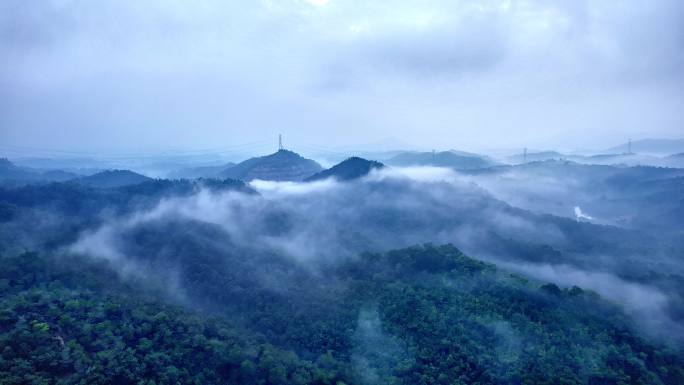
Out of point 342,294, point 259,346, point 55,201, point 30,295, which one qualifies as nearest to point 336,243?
point 342,294

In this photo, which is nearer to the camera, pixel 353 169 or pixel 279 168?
pixel 353 169

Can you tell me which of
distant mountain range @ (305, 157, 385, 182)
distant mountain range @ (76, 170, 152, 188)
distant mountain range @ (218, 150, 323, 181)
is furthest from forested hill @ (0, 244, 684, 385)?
distant mountain range @ (218, 150, 323, 181)

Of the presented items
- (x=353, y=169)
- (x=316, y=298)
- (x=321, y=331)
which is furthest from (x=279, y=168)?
(x=321, y=331)

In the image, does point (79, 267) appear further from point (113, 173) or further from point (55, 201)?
point (113, 173)

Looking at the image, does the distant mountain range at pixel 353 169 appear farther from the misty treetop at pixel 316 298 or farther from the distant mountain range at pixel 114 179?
the distant mountain range at pixel 114 179

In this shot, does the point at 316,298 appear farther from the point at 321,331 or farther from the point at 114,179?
the point at 114,179

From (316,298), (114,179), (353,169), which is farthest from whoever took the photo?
(114,179)

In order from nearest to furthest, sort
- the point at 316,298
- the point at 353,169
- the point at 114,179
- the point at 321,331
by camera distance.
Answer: the point at 321,331
the point at 316,298
the point at 353,169
the point at 114,179
